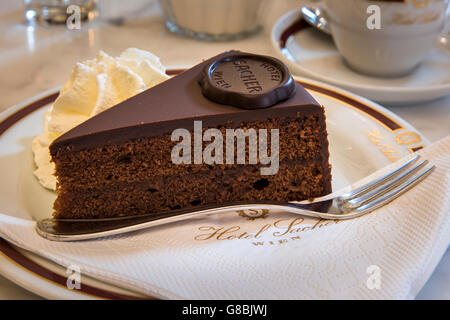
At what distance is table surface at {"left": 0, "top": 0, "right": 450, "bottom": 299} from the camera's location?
1.68m

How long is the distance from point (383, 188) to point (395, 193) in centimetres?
4

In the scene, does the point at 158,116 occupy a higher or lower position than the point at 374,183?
higher

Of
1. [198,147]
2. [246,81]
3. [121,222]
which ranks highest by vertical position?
[246,81]

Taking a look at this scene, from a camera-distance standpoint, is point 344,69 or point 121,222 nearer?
point 121,222

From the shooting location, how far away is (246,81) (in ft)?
4.10

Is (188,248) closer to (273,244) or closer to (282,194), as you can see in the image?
(273,244)

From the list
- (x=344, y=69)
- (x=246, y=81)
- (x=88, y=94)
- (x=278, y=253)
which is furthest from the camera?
(x=344, y=69)

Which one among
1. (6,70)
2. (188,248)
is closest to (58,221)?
(188,248)

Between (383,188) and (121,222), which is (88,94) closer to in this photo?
(121,222)

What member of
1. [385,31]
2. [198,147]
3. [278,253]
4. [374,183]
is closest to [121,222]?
[198,147]

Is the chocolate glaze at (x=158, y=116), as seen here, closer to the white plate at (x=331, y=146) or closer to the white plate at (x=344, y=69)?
the white plate at (x=331, y=146)

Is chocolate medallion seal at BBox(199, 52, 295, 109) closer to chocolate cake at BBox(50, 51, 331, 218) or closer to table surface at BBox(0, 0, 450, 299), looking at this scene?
chocolate cake at BBox(50, 51, 331, 218)

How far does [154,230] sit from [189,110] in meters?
0.30

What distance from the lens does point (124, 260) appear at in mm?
959
